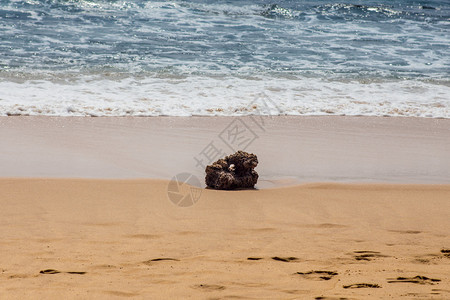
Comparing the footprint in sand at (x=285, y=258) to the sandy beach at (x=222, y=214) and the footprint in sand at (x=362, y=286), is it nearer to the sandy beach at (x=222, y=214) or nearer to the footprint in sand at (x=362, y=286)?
the sandy beach at (x=222, y=214)

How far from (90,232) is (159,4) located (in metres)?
13.4

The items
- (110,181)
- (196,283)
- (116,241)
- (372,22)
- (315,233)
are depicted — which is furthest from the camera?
(372,22)

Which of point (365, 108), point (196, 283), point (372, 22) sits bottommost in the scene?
point (196, 283)

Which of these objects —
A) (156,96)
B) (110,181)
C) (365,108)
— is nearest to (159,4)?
(156,96)

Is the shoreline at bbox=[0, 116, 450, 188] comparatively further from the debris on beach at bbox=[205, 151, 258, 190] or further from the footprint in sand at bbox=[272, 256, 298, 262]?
the footprint in sand at bbox=[272, 256, 298, 262]

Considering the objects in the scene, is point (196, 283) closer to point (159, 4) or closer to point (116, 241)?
point (116, 241)

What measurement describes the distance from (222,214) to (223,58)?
23.2ft

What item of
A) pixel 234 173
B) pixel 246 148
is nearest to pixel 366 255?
pixel 234 173

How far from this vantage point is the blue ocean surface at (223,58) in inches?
307

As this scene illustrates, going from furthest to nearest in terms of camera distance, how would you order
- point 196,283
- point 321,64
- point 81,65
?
point 321,64 < point 81,65 < point 196,283

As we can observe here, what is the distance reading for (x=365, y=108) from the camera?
7.79 metres

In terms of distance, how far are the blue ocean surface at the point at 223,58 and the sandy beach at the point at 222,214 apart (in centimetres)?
94

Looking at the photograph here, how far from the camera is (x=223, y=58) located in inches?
424

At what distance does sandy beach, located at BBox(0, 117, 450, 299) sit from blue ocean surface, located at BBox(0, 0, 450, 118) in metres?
0.94
